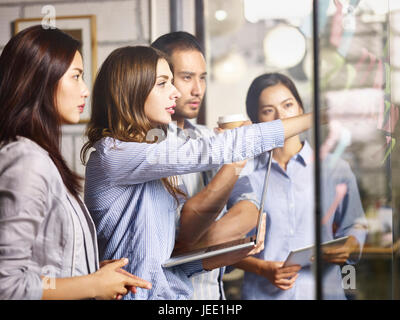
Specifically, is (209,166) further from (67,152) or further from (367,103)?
(367,103)

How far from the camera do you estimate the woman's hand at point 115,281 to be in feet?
7.64

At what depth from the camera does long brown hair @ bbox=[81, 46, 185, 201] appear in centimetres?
236

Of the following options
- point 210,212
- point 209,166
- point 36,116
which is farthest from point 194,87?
point 36,116

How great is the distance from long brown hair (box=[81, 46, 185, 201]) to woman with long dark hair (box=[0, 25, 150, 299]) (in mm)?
100

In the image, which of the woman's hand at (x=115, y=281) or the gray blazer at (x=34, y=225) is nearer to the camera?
the gray blazer at (x=34, y=225)

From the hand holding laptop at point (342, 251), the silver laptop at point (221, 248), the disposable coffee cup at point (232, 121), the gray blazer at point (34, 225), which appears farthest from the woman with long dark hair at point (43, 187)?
the hand holding laptop at point (342, 251)

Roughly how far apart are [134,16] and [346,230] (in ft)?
5.12

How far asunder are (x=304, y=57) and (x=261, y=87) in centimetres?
26

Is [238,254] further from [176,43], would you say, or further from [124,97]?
[176,43]

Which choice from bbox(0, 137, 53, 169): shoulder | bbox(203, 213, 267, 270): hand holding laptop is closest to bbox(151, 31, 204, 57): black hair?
bbox(0, 137, 53, 169): shoulder

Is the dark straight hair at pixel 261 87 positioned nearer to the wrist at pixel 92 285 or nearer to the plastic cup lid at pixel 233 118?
the plastic cup lid at pixel 233 118

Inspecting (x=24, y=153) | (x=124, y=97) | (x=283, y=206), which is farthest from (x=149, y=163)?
(x=283, y=206)

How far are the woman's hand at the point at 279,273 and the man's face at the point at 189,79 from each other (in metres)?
0.87

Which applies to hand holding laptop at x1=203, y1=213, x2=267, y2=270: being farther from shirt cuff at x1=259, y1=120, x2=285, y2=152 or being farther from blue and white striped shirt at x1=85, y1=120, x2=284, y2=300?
shirt cuff at x1=259, y1=120, x2=285, y2=152
